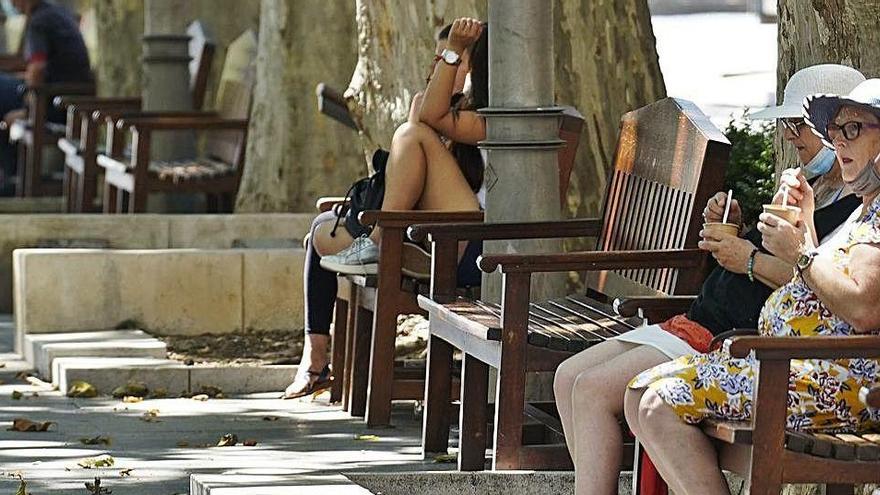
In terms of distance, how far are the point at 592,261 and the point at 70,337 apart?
165 inches

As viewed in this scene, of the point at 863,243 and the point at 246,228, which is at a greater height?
the point at 863,243

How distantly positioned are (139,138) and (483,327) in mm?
6595

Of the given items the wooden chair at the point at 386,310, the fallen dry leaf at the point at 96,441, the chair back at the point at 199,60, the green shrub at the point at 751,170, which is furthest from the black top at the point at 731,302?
the chair back at the point at 199,60

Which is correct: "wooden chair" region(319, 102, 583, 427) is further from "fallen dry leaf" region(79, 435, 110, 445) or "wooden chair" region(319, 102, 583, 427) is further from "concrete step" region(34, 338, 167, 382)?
"concrete step" region(34, 338, 167, 382)

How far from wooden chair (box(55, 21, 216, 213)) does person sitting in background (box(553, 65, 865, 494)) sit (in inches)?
339

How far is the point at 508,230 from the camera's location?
263 inches

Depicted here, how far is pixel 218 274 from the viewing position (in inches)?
386

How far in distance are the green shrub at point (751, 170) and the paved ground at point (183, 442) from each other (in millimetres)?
1324

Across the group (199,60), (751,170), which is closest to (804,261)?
(751,170)

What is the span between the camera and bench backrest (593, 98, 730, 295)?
6074 mm

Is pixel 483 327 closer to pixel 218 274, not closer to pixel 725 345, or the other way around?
pixel 725 345

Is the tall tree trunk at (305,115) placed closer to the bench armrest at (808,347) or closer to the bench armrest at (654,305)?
the bench armrest at (654,305)

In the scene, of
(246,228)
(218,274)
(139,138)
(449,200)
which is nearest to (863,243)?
(449,200)

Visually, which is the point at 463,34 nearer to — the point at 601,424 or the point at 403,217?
the point at 403,217
